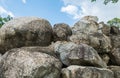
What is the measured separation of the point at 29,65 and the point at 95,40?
14.5 feet

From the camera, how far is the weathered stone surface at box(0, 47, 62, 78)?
403 inches

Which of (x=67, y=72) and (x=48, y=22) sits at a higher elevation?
(x=48, y=22)

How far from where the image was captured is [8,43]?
43.5 ft

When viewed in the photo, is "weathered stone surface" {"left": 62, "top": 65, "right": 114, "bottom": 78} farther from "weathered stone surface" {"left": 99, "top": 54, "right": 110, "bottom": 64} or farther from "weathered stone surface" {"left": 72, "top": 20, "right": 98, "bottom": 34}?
"weathered stone surface" {"left": 72, "top": 20, "right": 98, "bottom": 34}

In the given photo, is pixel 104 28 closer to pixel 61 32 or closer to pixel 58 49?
pixel 61 32

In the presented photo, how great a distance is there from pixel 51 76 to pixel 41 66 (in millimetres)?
627

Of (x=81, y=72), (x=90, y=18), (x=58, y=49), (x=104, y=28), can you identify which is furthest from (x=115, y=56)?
(x=81, y=72)

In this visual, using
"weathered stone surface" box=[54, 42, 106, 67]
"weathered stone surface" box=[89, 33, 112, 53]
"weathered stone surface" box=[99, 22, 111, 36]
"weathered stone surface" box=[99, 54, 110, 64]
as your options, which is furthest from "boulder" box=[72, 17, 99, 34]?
"weathered stone surface" box=[54, 42, 106, 67]

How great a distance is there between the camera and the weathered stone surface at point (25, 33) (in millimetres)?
12828

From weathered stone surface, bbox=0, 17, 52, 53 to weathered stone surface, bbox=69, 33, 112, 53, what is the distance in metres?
1.40

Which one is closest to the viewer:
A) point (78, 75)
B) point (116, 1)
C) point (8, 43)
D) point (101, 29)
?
point (78, 75)

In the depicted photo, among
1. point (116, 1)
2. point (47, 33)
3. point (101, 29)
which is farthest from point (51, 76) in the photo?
point (116, 1)

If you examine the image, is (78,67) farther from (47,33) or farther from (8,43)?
(8,43)

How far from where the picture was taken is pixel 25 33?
42.1ft
